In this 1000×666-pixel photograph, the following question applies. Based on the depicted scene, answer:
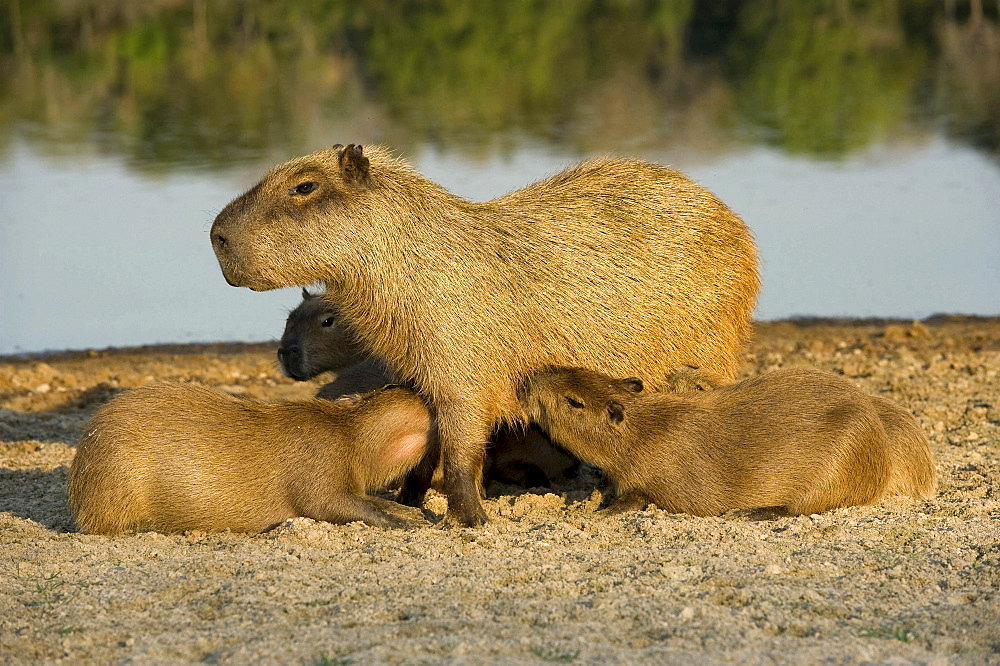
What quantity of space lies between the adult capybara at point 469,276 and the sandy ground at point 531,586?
0.62 meters

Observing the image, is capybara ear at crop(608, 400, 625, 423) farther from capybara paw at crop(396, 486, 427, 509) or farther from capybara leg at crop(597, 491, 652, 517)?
capybara paw at crop(396, 486, 427, 509)

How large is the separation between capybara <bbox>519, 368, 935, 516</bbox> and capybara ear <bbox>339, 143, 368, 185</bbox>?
3.97 ft

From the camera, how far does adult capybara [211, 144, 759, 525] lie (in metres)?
6.24

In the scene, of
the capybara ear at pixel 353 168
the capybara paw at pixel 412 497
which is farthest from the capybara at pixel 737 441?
the capybara ear at pixel 353 168

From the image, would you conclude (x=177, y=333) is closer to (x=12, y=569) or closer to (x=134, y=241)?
(x=134, y=241)

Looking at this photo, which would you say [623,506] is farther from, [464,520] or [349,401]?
[349,401]

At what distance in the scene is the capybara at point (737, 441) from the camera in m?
5.86

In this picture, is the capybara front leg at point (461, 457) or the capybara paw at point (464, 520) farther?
the capybara front leg at point (461, 457)

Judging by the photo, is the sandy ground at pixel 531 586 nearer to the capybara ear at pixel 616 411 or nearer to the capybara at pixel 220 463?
the capybara at pixel 220 463

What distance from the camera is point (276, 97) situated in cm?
2592

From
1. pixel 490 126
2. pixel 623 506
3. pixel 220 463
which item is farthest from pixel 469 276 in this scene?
pixel 490 126

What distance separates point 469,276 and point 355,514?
1215 millimetres

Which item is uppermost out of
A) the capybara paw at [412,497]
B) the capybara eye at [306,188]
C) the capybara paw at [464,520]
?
the capybara eye at [306,188]

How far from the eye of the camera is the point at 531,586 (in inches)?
193
